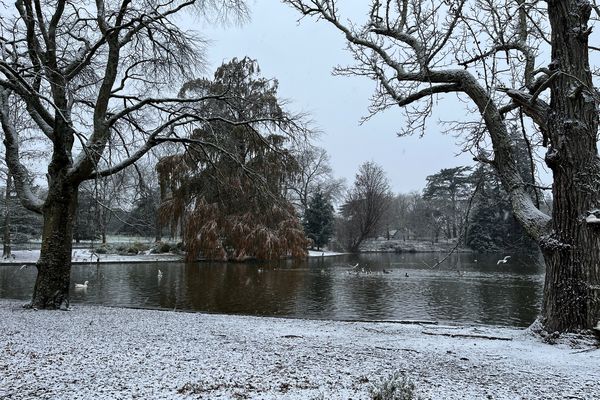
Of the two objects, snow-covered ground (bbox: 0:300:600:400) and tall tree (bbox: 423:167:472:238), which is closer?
snow-covered ground (bbox: 0:300:600:400)

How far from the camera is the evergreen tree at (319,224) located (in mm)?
46812

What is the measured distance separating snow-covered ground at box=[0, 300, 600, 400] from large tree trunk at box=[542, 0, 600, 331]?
55cm

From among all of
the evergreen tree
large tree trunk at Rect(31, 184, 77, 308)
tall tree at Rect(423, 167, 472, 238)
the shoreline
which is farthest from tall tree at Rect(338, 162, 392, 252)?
large tree trunk at Rect(31, 184, 77, 308)

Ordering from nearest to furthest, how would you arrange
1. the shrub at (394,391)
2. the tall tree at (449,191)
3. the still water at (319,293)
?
the shrub at (394,391) → the still water at (319,293) → the tall tree at (449,191)

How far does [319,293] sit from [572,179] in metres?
10.4

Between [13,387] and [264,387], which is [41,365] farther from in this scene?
[264,387]

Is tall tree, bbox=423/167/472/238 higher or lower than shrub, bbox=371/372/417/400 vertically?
higher

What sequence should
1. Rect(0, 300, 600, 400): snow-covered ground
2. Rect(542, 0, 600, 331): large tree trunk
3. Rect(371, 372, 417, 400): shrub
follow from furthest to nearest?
Rect(542, 0, 600, 331): large tree trunk, Rect(0, 300, 600, 400): snow-covered ground, Rect(371, 372, 417, 400): shrub

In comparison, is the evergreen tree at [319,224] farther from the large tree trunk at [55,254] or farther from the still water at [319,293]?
the large tree trunk at [55,254]

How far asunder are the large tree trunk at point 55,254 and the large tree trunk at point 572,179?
8.59 metres

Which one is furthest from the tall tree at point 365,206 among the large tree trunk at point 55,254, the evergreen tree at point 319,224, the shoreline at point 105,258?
the large tree trunk at point 55,254

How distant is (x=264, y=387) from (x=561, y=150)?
5353 millimetres

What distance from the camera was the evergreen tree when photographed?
154 ft

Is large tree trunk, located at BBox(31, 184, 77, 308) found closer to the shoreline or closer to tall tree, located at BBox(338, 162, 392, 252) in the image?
the shoreline
